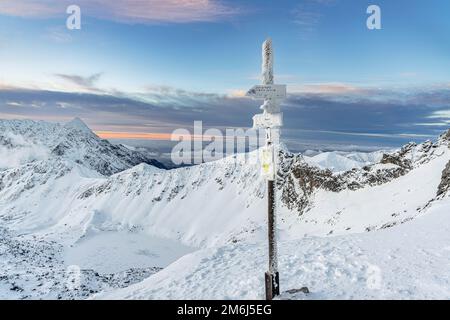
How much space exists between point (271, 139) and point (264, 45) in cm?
259

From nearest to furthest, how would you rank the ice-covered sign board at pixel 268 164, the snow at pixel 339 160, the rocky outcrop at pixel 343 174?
the ice-covered sign board at pixel 268 164 < the rocky outcrop at pixel 343 174 < the snow at pixel 339 160

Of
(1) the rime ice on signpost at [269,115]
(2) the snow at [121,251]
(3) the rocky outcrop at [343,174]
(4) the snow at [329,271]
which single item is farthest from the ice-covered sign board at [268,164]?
(2) the snow at [121,251]

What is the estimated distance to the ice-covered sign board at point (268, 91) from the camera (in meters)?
9.81

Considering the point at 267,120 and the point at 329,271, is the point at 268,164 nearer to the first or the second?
the point at 267,120

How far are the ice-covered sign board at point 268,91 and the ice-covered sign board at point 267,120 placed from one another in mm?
485

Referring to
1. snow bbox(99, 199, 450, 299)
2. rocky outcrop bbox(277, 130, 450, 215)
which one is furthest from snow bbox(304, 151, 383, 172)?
snow bbox(99, 199, 450, 299)

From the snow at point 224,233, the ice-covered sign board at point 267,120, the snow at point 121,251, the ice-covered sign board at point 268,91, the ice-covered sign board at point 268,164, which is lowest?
the snow at point 121,251

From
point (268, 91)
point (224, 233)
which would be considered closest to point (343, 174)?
point (224, 233)

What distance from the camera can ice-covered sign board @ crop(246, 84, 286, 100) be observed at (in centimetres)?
981

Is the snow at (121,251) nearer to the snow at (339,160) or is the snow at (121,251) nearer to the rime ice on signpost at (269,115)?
the snow at (339,160)

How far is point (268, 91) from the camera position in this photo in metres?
9.84

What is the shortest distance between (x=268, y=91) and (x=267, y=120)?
76cm
